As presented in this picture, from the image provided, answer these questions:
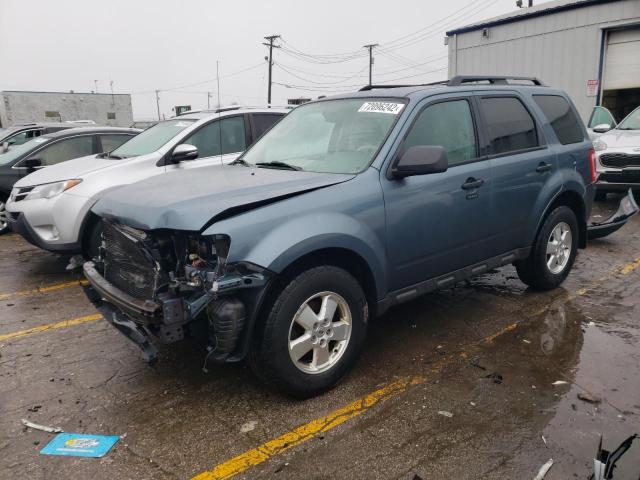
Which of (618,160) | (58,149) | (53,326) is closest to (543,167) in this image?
(53,326)

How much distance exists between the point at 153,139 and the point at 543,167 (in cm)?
462

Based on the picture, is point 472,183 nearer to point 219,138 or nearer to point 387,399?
point 387,399

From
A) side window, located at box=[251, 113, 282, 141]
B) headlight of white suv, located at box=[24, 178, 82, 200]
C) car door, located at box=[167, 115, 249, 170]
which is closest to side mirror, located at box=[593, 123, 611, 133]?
side window, located at box=[251, 113, 282, 141]

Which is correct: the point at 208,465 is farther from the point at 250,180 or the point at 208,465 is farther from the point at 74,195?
the point at 74,195

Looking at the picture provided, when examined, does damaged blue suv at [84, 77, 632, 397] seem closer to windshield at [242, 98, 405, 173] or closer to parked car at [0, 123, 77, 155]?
windshield at [242, 98, 405, 173]

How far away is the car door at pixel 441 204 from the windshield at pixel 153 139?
3597 mm

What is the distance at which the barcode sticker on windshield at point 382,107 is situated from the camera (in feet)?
12.1

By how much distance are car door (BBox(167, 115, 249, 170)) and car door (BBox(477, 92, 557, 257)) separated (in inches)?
132

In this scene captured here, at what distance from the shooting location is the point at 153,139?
6516 mm

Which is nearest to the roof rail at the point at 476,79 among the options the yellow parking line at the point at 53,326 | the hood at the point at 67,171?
the yellow parking line at the point at 53,326

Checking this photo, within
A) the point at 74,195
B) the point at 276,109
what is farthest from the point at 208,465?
the point at 276,109

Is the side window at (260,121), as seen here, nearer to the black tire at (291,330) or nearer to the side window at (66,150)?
the side window at (66,150)

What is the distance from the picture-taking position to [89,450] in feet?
8.94

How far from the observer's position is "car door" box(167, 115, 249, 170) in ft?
20.6
